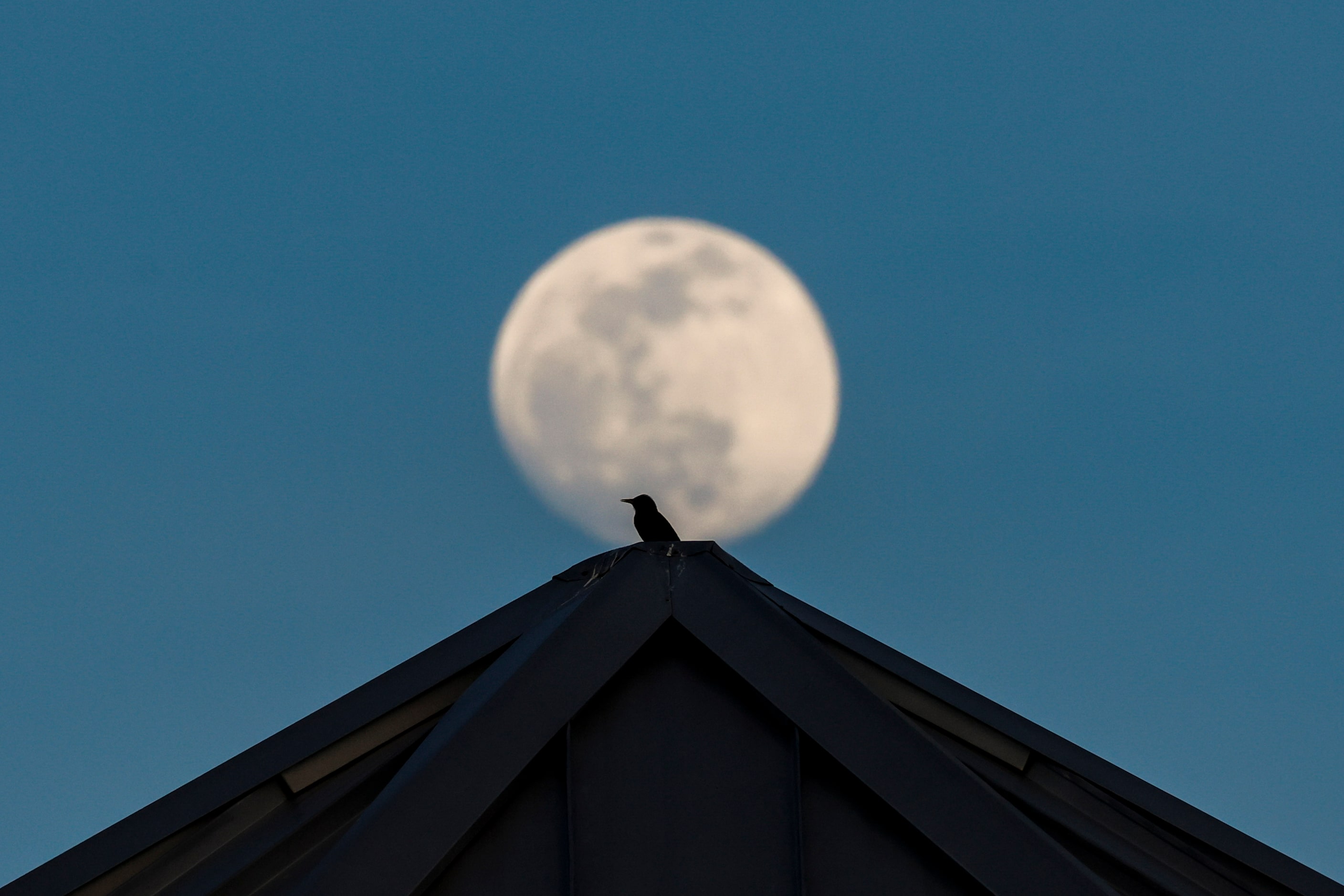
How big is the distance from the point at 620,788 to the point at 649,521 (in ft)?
20.3

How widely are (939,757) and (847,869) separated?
73cm

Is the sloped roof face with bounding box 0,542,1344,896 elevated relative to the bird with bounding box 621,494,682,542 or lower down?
lower down

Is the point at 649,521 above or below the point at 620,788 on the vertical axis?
above

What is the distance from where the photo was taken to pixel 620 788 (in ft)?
21.4

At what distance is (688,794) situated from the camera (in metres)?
6.52

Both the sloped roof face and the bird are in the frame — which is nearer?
the sloped roof face

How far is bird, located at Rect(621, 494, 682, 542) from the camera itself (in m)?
12.6

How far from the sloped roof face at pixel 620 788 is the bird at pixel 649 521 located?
163 inches

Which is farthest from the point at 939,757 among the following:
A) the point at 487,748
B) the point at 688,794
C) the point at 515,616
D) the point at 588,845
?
the point at 515,616

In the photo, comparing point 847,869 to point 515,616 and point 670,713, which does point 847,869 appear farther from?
point 515,616

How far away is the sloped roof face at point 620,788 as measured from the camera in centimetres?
614

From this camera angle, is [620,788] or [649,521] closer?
[620,788]

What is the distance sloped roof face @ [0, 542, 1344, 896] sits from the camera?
6.14m

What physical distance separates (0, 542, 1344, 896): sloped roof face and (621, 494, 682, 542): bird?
4130 mm
